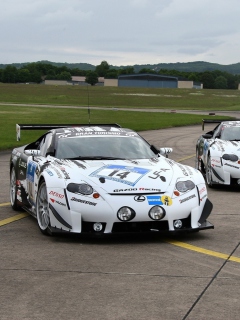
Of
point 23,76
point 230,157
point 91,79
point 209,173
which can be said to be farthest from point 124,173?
point 23,76

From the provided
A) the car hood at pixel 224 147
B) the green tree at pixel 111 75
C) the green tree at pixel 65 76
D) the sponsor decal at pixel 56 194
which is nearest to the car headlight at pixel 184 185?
the sponsor decal at pixel 56 194

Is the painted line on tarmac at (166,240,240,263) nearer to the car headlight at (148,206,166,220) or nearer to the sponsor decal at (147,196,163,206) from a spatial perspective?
the car headlight at (148,206,166,220)

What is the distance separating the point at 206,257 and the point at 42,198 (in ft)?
8.05

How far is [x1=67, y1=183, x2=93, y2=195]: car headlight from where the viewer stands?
27.1 feet

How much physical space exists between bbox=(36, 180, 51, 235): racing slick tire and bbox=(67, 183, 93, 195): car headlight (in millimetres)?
511

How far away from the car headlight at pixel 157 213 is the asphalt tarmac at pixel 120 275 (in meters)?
0.27

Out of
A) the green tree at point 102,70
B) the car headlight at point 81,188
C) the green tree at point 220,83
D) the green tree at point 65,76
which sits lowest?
the green tree at point 220,83

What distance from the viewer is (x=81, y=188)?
8.29m

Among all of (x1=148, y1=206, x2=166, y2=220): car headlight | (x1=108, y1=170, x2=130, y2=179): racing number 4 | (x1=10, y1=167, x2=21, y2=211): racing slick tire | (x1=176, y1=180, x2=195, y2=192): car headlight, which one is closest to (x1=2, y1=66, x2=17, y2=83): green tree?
(x1=10, y1=167, x2=21, y2=211): racing slick tire

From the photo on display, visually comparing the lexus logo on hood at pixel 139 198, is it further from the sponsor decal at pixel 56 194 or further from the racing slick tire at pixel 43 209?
the racing slick tire at pixel 43 209

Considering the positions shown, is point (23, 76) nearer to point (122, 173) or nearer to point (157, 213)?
point (122, 173)

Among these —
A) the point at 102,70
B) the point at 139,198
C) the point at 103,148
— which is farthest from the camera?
the point at 102,70

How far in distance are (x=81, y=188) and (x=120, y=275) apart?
73.7 inches

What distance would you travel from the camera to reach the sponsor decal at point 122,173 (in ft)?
27.7
